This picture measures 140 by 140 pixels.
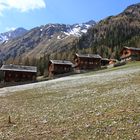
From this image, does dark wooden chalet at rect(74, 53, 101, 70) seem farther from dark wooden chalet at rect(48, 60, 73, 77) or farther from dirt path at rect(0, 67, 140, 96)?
dirt path at rect(0, 67, 140, 96)

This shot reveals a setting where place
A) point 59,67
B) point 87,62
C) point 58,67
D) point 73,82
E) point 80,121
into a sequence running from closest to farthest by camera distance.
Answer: point 80,121, point 73,82, point 58,67, point 59,67, point 87,62

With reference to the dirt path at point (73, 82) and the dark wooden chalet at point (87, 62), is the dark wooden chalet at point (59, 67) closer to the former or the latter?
the dark wooden chalet at point (87, 62)

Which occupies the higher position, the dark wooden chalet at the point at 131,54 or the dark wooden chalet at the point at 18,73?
the dark wooden chalet at the point at 131,54

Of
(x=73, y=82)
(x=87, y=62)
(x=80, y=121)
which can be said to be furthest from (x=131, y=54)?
(x=80, y=121)

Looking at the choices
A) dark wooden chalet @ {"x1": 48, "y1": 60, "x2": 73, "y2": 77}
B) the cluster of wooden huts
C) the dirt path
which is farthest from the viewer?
dark wooden chalet @ {"x1": 48, "y1": 60, "x2": 73, "y2": 77}

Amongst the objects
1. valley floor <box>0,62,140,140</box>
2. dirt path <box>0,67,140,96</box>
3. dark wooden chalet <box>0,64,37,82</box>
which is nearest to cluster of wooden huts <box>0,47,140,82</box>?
dark wooden chalet <box>0,64,37,82</box>

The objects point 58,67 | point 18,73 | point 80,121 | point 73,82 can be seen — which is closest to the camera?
point 80,121

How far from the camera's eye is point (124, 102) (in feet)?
98.9

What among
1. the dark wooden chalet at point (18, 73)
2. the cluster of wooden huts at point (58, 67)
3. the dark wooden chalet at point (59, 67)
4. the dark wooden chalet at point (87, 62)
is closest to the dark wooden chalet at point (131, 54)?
the cluster of wooden huts at point (58, 67)

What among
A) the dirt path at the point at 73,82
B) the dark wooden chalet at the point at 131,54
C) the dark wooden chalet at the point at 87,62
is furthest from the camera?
the dark wooden chalet at the point at 87,62

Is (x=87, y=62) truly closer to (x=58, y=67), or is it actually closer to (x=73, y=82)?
(x=58, y=67)

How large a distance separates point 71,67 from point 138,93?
123 meters

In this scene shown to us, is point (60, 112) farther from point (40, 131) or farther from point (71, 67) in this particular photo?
point (71, 67)

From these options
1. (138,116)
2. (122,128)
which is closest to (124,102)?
(138,116)
